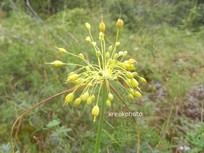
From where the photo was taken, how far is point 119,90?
186cm

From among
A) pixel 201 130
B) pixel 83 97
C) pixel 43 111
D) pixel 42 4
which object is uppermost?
pixel 83 97

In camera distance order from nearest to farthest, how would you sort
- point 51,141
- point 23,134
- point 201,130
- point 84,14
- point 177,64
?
point 201,130 < point 51,141 < point 23,134 < point 177,64 < point 84,14

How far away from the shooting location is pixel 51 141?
180 cm

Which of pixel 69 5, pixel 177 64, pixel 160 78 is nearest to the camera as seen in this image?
pixel 160 78

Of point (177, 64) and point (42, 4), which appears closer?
point (177, 64)

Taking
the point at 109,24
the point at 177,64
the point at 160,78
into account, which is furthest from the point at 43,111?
the point at 109,24

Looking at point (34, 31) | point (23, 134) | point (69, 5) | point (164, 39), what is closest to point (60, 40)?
point (34, 31)

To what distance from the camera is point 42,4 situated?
5.61 meters

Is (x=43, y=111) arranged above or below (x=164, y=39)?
above

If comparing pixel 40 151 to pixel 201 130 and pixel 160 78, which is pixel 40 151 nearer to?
pixel 201 130

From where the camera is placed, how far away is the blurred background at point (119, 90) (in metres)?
1.72

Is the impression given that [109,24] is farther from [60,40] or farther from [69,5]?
[69,5]

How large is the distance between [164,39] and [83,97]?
2.89 meters

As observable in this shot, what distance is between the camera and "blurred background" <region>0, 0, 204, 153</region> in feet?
5.63
